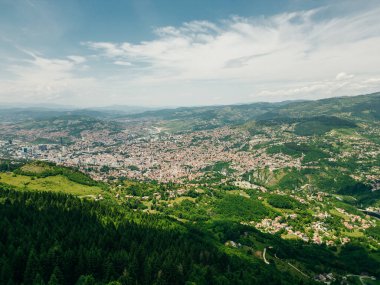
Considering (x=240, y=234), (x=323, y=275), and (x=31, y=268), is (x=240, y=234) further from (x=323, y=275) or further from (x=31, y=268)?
(x=31, y=268)

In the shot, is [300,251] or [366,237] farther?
[366,237]

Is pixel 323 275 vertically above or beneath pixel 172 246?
beneath

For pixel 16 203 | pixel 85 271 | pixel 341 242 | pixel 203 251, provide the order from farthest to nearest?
pixel 341 242 → pixel 16 203 → pixel 203 251 → pixel 85 271

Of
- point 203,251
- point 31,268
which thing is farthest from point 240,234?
point 31,268

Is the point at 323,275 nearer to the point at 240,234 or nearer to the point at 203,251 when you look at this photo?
the point at 240,234

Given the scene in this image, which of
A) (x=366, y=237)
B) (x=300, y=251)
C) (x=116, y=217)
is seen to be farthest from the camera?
(x=366, y=237)

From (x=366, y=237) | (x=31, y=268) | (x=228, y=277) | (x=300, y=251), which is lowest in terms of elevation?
(x=366, y=237)
